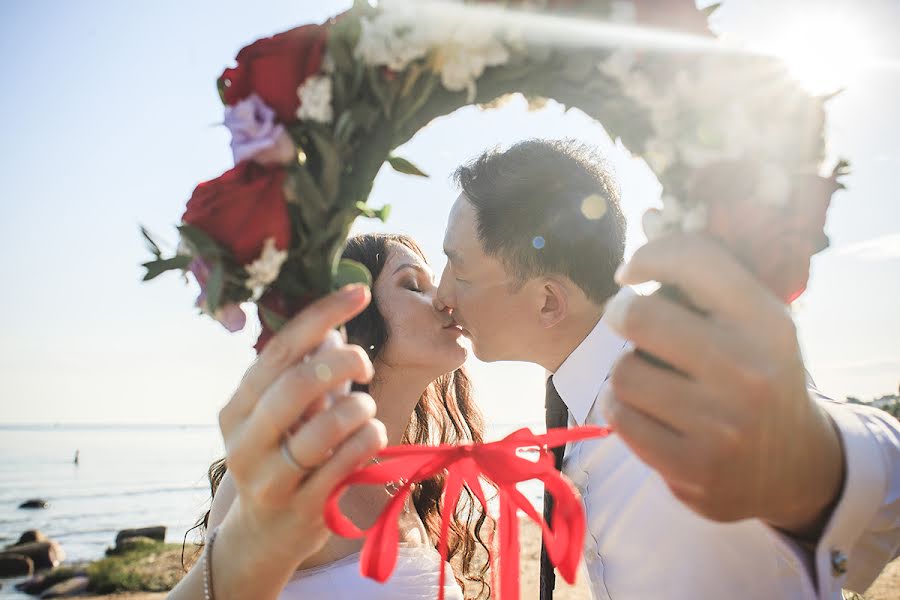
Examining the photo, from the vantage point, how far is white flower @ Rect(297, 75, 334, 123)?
1743 mm

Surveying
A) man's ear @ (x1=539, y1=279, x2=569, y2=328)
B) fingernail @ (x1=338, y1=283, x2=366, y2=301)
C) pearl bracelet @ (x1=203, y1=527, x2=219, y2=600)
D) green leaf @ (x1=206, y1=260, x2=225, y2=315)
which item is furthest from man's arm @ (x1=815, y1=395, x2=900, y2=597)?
man's ear @ (x1=539, y1=279, x2=569, y2=328)

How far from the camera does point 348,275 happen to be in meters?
1.90

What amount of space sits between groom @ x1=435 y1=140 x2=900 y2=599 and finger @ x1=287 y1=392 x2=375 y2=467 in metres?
0.69

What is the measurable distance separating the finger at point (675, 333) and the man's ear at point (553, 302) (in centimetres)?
296

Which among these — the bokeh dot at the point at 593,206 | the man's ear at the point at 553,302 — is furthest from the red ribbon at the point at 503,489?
the bokeh dot at the point at 593,206

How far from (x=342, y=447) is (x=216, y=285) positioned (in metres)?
0.59

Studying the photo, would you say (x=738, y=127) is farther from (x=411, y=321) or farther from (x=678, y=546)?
(x=411, y=321)

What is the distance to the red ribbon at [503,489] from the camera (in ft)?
7.00

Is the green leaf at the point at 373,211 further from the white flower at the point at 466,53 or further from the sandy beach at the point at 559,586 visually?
the sandy beach at the point at 559,586

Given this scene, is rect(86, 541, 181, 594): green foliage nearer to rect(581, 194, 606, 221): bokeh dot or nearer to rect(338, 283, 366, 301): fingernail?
rect(581, 194, 606, 221): bokeh dot

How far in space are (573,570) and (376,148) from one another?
5.38 ft

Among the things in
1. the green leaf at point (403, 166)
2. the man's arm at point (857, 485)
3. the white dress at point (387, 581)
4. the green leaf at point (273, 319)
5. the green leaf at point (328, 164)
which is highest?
the green leaf at point (328, 164)

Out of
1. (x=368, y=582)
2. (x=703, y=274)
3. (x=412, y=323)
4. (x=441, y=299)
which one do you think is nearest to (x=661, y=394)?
(x=703, y=274)

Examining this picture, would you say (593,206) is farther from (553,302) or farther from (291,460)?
(291,460)
